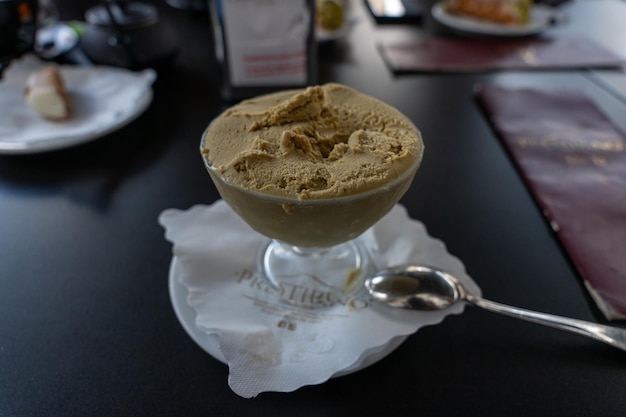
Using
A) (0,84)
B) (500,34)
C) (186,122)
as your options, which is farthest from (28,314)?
(500,34)

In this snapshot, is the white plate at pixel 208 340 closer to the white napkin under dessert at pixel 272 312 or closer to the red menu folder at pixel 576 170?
the white napkin under dessert at pixel 272 312

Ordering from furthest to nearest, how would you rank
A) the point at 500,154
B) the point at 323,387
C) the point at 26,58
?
the point at 26,58, the point at 500,154, the point at 323,387

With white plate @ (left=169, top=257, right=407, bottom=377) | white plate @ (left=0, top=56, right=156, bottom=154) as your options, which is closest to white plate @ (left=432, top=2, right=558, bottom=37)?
white plate @ (left=0, top=56, right=156, bottom=154)

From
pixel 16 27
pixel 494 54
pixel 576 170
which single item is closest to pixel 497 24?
pixel 494 54

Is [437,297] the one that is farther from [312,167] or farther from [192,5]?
[192,5]

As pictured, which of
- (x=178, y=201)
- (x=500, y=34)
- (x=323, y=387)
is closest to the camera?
(x=323, y=387)

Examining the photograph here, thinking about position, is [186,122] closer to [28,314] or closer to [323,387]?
[28,314]

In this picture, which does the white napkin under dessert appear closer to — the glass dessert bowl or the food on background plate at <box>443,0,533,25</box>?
the glass dessert bowl

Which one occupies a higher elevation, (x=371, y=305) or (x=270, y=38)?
(x=270, y=38)
